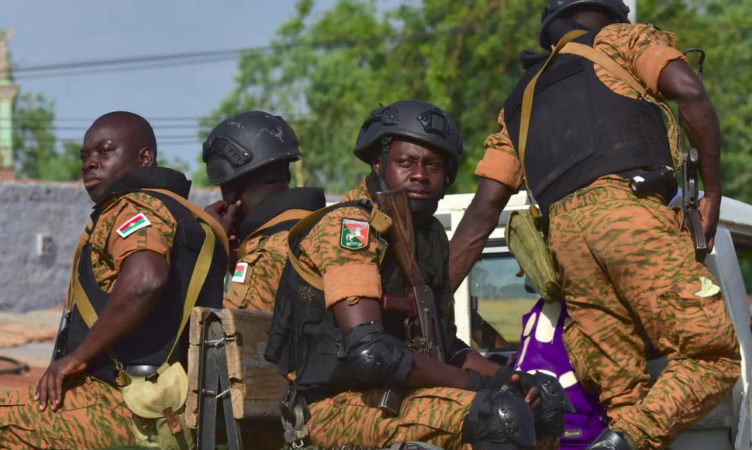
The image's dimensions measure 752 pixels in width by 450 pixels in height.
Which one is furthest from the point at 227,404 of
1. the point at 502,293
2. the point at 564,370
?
the point at 502,293

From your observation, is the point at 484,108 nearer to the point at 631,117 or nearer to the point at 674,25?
the point at 674,25

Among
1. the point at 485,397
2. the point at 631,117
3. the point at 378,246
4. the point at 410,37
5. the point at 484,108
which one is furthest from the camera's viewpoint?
the point at 410,37

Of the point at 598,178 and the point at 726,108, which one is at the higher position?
the point at 598,178

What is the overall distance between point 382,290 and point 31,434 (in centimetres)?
132

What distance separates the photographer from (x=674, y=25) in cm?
2355

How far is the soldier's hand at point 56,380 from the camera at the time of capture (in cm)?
394

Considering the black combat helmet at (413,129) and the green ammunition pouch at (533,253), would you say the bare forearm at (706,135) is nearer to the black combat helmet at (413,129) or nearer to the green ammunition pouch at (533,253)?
the green ammunition pouch at (533,253)

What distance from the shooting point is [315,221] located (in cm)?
381

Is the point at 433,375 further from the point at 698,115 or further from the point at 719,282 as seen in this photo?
the point at 719,282

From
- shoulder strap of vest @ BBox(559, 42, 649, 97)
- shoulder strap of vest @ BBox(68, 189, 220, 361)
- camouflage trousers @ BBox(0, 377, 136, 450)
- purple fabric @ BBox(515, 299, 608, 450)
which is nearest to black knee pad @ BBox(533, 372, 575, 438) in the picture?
purple fabric @ BBox(515, 299, 608, 450)

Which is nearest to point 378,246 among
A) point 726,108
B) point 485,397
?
point 485,397

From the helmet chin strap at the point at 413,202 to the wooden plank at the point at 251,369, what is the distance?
598 mm

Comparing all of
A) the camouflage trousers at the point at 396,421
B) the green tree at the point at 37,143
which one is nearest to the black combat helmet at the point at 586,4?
the camouflage trousers at the point at 396,421

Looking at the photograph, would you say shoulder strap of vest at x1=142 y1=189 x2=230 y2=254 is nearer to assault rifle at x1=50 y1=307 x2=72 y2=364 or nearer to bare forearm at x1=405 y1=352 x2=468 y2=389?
assault rifle at x1=50 y1=307 x2=72 y2=364
